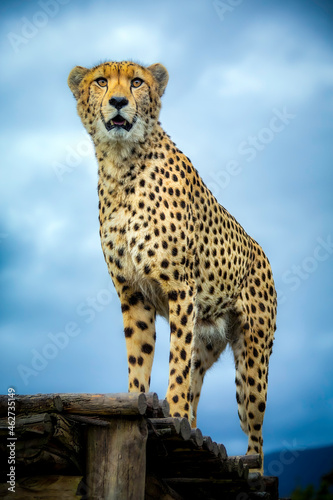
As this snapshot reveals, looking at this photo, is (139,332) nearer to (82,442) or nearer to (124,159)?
(124,159)

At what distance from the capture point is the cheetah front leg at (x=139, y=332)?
21.2ft

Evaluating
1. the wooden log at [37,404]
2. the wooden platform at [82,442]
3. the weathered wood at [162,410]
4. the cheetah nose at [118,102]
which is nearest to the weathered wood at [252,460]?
the wooden platform at [82,442]

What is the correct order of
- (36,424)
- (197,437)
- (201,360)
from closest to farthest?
(36,424), (197,437), (201,360)

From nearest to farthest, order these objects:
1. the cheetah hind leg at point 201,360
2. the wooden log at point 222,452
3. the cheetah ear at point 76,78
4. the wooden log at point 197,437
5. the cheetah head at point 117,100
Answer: the wooden log at point 197,437, the wooden log at point 222,452, the cheetah head at point 117,100, the cheetah ear at point 76,78, the cheetah hind leg at point 201,360

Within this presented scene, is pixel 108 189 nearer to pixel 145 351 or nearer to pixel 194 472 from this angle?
pixel 145 351

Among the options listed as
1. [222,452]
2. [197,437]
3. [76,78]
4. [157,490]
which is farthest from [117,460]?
[76,78]

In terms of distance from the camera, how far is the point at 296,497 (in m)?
3.16

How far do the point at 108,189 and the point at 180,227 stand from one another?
783 mm

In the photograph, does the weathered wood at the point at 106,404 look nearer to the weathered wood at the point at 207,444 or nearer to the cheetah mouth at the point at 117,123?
the weathered wood at the point at 207,444

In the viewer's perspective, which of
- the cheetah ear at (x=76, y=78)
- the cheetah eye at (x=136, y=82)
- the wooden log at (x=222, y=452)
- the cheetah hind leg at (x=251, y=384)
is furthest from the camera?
the cheetah hind leg at (x=251, y=384)

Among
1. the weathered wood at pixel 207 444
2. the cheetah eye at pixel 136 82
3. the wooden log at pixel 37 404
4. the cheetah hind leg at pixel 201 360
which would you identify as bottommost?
the wooden log at pixel 37 404

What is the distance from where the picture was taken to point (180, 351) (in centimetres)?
601

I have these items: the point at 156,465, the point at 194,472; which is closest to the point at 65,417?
the point at 156,465

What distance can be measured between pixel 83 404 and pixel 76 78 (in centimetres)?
362
